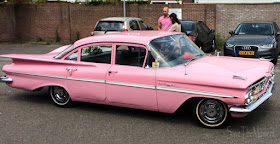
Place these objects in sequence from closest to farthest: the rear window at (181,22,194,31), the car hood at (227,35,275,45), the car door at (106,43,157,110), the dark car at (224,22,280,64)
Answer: the car door at (106,43,157,110)
the dark car at (224,22,280,64)
the car hood at (227,35,275,45)
the rear window at (181,22,194,31)

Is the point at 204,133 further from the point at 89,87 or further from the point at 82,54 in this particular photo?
the point at 82,54

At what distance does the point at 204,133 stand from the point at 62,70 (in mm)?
2803

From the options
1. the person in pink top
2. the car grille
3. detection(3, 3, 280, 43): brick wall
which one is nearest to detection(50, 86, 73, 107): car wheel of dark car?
the person in pink top

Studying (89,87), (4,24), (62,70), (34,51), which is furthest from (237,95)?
(4,24)

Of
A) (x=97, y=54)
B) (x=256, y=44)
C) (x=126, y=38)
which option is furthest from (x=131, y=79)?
(x=256, y=44)

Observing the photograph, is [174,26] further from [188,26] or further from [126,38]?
[188,26]

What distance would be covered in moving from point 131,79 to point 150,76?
1.12 feet

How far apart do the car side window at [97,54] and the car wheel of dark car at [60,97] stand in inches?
30.9

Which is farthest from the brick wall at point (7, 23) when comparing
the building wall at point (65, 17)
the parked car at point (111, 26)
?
the parked car at point (111, 26)

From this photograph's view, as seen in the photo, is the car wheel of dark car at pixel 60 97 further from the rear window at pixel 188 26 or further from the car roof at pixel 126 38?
the rear window at pixel 188 26

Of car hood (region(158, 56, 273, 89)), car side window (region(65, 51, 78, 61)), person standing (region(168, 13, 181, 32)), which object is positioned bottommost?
car hood (region(158, 56, 273, 89))

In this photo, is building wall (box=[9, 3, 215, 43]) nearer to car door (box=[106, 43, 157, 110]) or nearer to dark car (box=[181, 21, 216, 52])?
dark car (box=[181, 21, 216, 52])

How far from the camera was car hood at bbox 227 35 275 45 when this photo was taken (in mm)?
11141

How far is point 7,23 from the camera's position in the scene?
67.2ft
